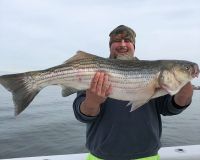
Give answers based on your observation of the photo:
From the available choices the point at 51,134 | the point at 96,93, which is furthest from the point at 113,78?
the point at 51,134


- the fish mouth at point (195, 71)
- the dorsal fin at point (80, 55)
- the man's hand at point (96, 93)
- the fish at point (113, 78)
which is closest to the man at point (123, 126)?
the man's hand at point (96, 93)

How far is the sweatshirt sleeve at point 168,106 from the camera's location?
4.51 m

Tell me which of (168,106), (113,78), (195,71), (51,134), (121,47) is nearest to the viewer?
(113,78)

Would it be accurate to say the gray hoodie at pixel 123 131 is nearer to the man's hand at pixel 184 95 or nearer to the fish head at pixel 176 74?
the man's hand at pixel 184 95

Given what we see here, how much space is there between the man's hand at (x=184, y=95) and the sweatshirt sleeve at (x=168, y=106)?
6 centimetres

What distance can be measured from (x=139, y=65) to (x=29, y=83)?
127 centimetres

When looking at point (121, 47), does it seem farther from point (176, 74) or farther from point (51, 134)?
point (51, 134)

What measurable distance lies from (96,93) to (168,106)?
1.04 metres

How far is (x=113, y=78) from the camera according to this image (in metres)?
4.03

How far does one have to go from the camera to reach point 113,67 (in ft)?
13.3

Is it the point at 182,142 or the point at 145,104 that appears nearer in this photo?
the point at 145,104

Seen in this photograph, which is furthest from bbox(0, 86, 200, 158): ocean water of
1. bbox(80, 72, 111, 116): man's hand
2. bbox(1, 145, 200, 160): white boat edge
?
bbox(80, 72, 111, 116): man's hand

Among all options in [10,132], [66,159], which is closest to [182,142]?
[10,132]

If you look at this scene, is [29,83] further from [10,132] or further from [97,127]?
[10,132]
